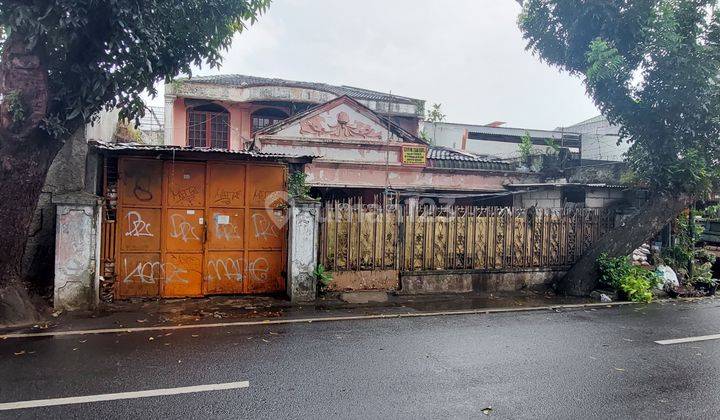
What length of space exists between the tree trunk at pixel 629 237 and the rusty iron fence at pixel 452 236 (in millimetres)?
608

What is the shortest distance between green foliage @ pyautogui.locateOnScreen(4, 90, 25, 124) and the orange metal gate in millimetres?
2235

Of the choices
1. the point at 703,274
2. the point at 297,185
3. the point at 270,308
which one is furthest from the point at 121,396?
the point at 703,274

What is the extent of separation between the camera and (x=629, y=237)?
1069 cm

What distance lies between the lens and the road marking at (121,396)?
3.95 m

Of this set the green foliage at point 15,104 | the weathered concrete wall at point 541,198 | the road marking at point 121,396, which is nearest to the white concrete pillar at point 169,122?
the green foliage at point 15,104

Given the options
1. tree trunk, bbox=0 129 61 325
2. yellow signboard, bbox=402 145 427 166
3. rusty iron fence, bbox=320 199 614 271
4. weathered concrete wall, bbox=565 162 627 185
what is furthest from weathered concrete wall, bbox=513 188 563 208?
tree trunk, bbox=0 129 61 325

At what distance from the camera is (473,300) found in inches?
374

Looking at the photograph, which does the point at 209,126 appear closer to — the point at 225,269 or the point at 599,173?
the point at 225,269

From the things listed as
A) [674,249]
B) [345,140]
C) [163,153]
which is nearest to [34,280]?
[163,153]

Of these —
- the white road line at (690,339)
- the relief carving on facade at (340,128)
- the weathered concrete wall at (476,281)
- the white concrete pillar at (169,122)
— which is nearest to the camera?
the white road line at (690,339)

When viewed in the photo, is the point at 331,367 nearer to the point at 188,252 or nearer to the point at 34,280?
the point at 188,252

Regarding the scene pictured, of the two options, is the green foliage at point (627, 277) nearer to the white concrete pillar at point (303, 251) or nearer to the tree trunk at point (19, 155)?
the white concrete pillar at point (303, 251)

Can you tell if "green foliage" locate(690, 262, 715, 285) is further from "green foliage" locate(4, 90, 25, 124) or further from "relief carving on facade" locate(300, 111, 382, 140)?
"green foliage" locate(4, 90, 25, 124)

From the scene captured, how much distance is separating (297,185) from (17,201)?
454 centimetres
